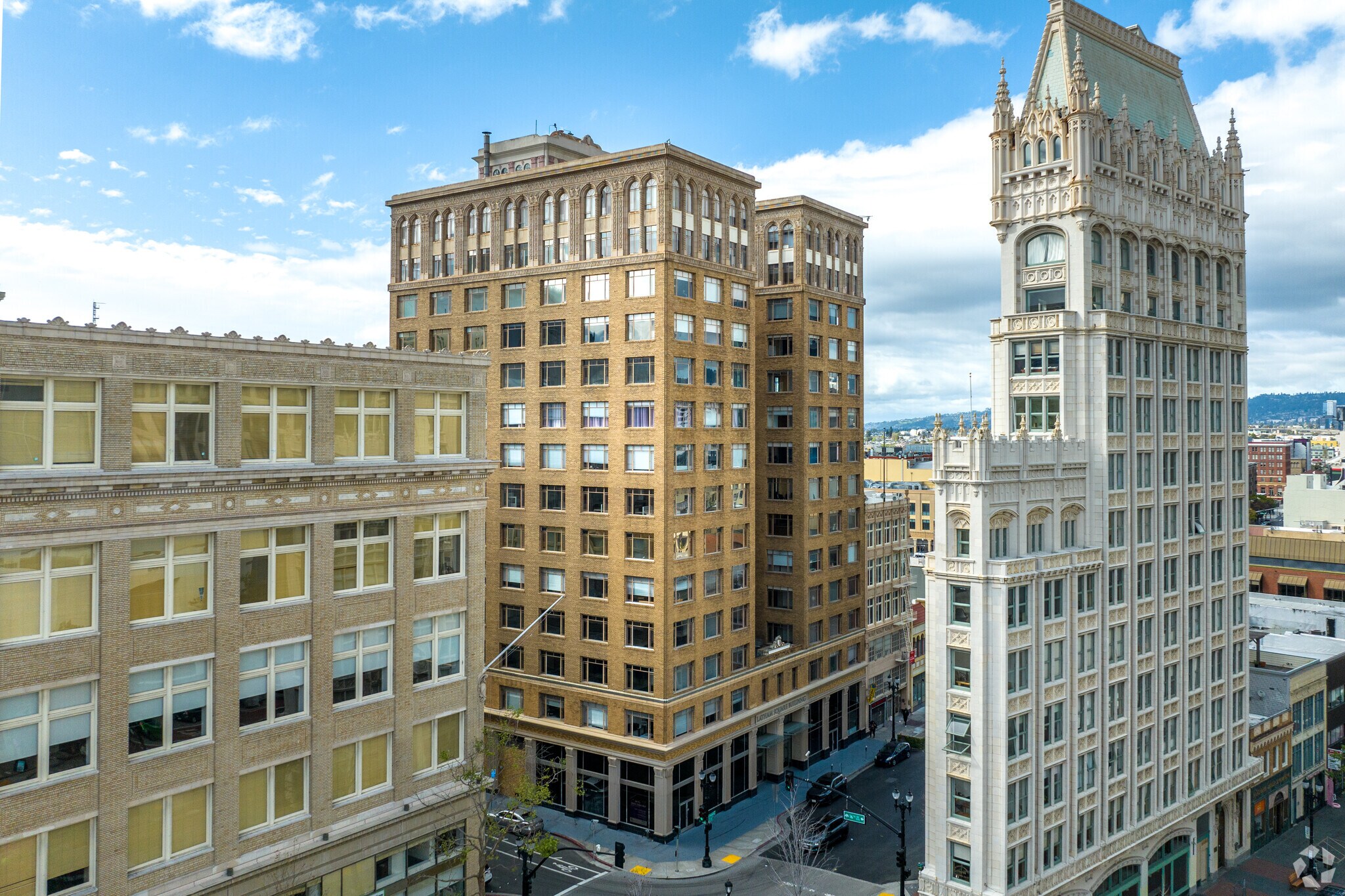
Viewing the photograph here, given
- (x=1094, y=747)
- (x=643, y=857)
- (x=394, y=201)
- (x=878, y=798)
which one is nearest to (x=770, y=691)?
(x=878, y=798)

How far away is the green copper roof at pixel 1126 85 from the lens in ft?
163

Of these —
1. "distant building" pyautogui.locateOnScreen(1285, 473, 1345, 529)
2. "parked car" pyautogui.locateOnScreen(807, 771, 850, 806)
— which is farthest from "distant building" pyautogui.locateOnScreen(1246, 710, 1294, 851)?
"distant building" pyautogui.locateOnScreen(1285, 473, 1345, 529)

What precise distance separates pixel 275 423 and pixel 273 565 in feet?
16.0

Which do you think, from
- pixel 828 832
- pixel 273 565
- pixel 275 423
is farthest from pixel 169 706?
pixel 828 832

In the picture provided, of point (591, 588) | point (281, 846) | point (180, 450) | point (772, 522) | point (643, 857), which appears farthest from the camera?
point (772, 522)

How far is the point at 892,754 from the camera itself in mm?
74812

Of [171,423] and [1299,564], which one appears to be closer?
[171,423]

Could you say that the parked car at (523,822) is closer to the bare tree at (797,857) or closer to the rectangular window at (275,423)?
the bare tree at (797,857)

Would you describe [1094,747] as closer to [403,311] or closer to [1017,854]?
[1017,854]

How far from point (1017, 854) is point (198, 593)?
3593 cm

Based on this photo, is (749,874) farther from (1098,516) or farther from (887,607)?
(887,607)

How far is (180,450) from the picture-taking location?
30.2 metres

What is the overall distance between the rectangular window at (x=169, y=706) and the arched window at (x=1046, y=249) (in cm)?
4211

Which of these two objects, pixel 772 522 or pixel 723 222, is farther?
pixel 772 522
